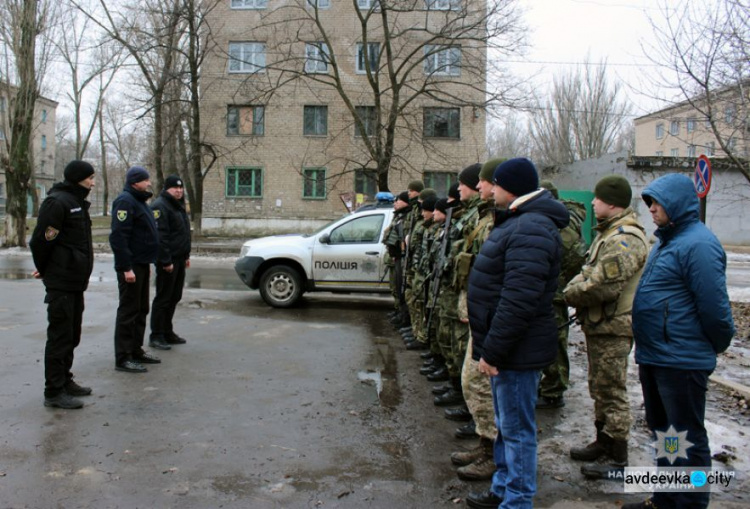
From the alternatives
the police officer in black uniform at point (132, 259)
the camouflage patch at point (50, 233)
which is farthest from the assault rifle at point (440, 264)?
the camouflage patch at point (50, 233)

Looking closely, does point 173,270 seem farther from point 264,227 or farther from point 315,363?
point 264,227

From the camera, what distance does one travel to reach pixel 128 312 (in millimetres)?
6031

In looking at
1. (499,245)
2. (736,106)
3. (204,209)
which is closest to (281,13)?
(204,209)

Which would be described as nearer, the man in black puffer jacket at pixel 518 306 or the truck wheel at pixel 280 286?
the man in black puffer jacket at pixel 518 306

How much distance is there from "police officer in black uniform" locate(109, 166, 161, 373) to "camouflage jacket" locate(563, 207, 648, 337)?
14.3ft

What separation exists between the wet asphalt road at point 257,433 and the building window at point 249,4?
25.9 meters

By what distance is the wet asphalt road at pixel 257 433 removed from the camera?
11.6 ft

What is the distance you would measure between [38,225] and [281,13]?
27629mm

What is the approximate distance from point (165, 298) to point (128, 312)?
976 mm

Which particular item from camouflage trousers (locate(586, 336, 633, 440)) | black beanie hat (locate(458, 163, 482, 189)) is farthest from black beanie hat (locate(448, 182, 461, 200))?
camouflage trousers (locate(586, 336, 633, 440))

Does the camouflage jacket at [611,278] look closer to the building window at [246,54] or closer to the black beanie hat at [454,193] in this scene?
the black beanie hat at [454,193]

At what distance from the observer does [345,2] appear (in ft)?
96.4

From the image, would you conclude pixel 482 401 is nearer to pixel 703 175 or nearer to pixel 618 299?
pixel 618 299

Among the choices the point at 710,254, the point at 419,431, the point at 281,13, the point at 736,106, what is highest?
the point at 281,13
